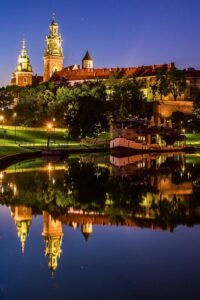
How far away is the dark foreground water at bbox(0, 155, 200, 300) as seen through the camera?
11281mm

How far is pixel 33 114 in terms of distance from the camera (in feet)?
287

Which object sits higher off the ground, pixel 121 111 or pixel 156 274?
pixel 121 111

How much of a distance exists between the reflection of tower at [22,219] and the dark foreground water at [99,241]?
0.11ft

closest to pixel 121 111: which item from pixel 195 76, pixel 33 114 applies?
pixel 33 114

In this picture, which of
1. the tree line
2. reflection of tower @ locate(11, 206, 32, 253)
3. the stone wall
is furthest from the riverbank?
reflection of tower @ locate(11, 206, 32, 253)

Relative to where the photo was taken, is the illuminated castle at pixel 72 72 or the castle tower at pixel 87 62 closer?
the illuminated castle at pixel 72 72

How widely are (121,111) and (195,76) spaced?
39.5m

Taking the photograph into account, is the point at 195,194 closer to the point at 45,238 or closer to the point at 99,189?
the point at 99,189

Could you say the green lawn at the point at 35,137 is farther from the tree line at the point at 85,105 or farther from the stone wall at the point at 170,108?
the stone wall at the point at 170,108

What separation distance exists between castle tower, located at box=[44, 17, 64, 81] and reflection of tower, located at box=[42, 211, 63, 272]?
133611 millimetres

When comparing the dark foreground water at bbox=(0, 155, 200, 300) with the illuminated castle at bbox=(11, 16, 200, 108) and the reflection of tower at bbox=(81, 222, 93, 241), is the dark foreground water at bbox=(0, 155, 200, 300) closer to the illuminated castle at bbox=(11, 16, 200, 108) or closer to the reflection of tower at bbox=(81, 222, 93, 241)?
the reflection of tower at bbox=(81, 222, 93, 241)

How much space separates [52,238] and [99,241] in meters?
1.35

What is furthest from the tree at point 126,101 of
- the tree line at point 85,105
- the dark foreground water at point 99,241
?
the dark foreground water at point 99,241

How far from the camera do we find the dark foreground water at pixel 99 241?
11281 millimetres
